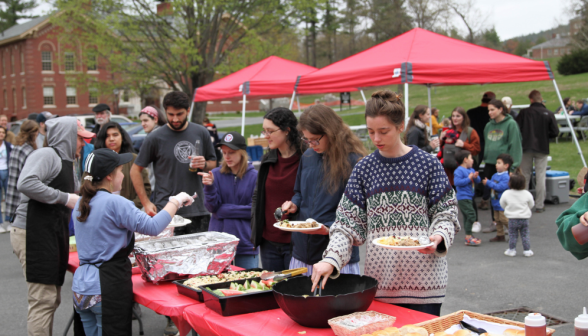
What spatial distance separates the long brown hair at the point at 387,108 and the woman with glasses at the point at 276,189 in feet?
3.74

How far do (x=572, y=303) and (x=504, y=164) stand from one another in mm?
2869

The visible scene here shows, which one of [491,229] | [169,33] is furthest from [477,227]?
[169,33]

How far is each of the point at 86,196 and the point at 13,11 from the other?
58449mm

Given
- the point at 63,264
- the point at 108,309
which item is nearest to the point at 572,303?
the point at 108,309

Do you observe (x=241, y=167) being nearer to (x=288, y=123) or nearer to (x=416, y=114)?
(x=288, y=123)

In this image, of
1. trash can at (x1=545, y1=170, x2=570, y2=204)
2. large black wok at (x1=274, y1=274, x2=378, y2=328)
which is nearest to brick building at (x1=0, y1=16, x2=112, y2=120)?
trash can at (x1=545, y1=170, x2=570, y2=204)

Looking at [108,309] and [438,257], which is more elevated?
[438,257]

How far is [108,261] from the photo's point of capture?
9.86ft

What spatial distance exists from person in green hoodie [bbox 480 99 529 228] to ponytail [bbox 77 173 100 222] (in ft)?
20.9

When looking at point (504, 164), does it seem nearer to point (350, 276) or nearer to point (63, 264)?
point (350, 276)

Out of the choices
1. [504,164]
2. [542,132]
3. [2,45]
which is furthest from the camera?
[2,45]

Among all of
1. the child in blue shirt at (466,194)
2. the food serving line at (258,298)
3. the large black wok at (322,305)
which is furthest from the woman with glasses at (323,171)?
the child in blue shirt at (466,194)

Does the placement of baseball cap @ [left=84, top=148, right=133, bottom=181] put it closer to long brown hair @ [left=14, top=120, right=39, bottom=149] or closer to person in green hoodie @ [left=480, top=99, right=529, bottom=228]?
long brown hair @ [left=14, top=120, right=39, bottom=149]

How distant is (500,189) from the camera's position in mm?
7055
